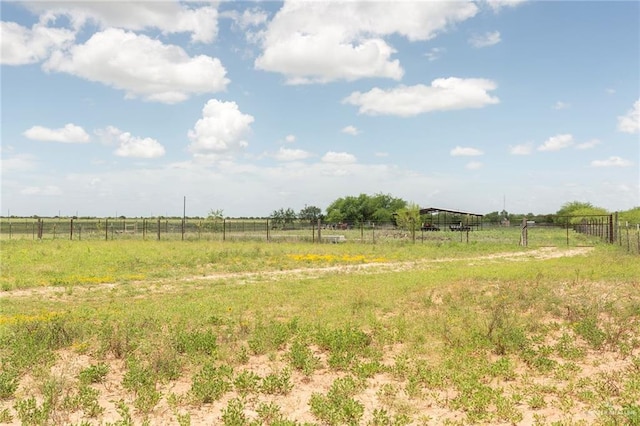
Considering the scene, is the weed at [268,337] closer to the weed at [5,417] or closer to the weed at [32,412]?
the weed at [32,412]

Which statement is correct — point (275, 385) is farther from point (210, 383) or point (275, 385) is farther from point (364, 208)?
point (364, 208)

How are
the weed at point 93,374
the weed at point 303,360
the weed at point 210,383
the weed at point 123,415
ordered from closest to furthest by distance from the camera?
1. the weed at point 123,415
2. the weed at point 210,383
3. the weed at point 93,374
4. the weed at point 303,360

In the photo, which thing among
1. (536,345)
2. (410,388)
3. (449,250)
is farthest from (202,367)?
(449,250)

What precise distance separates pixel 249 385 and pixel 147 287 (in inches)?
427

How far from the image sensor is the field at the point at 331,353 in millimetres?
5930

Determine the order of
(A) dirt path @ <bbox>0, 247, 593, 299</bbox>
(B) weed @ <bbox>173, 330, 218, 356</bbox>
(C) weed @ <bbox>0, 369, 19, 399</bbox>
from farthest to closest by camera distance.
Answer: (A) dirt path @ <bbox>0, 247, 593, 299</bbox>, (B) weed @ <bbox>173, 330, 218, 356</bbox>, (C) weed @ <bbox>0, 369, 19, 399</bbox>

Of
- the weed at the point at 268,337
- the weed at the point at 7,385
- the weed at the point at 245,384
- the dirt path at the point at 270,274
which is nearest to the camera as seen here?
the weed at the point at 7,385

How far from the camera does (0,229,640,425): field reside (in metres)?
5.93

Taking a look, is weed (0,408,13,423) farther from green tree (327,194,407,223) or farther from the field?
green tree (327,194,407,223)

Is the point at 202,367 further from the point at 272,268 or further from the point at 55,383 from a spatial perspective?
the point at 272,268

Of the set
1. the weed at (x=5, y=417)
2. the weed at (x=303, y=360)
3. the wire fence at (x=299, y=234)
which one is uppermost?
the wire fence at (x=299, y=234)

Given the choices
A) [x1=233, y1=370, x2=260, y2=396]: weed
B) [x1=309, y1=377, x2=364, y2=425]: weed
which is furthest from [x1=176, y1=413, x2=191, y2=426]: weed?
[x1=309, y1=377, x2=364, y2=425]: weed

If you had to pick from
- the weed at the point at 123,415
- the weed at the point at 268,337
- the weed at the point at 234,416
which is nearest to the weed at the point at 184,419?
the weed at the point at 234,416

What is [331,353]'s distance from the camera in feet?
27.0
